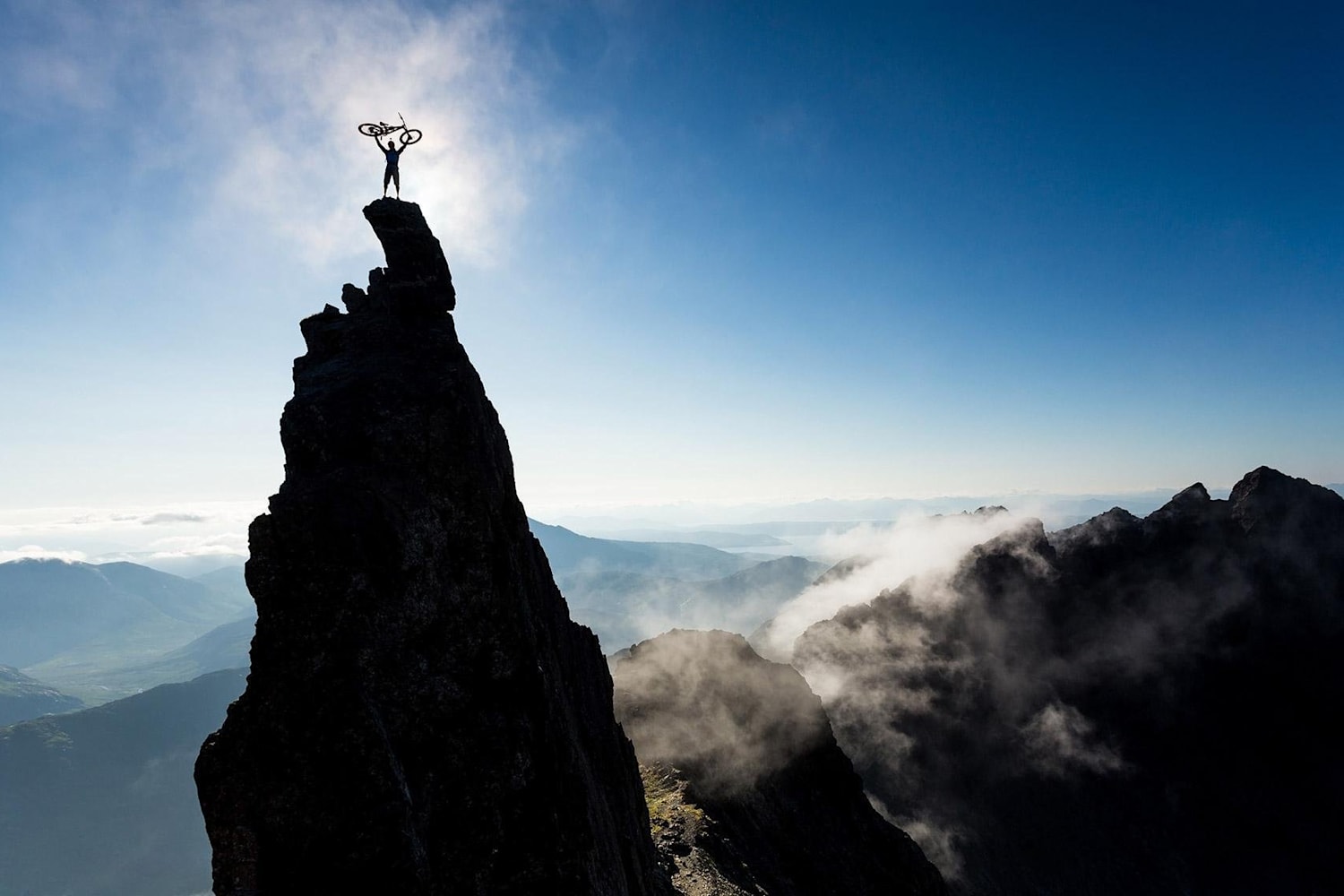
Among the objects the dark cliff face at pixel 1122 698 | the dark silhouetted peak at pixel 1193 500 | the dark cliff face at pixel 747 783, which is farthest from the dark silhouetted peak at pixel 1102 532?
the dark cliff face at pixel 747 783

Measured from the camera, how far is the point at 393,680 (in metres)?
18.8

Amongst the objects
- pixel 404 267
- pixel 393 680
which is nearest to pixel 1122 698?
pixel 393 680

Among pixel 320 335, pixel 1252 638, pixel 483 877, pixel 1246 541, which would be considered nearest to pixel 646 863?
pixel 483 877

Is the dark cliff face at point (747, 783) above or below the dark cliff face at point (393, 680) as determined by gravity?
below

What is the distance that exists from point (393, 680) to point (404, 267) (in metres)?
18.2

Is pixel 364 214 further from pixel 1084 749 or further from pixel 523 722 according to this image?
pixel 1084 749

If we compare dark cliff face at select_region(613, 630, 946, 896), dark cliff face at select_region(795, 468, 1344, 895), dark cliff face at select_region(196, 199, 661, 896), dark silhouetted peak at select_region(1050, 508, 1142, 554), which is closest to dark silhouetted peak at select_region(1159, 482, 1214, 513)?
dark cliff face at select_region(795, 468, 1344, 895)

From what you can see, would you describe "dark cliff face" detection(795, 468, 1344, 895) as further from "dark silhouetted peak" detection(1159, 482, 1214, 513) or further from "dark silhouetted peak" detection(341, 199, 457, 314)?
"dark silhouetted peak" detection(341, 199, 457, 314)

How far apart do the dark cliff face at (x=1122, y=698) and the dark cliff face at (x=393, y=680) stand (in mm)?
125569

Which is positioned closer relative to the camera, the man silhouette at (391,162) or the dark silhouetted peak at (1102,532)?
the man silhouette at (391,162)

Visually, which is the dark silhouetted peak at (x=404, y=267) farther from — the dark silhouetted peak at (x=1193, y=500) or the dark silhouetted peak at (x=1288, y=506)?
the dark silhouetted peak at (x=1288, y=506)

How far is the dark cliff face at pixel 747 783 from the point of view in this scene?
52094 millimetres

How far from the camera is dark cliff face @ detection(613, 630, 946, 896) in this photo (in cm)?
5209

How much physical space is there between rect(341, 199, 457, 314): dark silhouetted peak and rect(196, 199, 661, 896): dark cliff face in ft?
8.63
